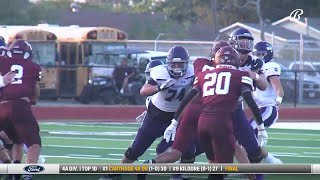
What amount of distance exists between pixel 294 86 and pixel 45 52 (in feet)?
25.0

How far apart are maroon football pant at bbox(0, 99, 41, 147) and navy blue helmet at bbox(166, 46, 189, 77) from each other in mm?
1616

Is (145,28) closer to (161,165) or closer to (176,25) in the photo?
(176,25)

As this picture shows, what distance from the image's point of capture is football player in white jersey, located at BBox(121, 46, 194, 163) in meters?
10.3

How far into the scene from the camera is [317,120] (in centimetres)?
2228

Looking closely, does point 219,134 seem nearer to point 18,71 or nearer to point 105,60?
point 18,71

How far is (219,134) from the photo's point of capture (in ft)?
30.7

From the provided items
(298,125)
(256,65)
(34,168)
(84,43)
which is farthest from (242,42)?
(84,43)

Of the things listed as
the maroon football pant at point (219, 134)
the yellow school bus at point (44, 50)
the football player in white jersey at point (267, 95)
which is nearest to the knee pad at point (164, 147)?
the maroon football pant at point (219, 134)

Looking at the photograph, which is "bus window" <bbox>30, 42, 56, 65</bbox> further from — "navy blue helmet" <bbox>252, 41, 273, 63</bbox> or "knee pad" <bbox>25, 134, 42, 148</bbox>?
"knee pad" <bbox>25, 134, 42, 148</bbox>

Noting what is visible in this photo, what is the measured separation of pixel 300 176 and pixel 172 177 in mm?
1403

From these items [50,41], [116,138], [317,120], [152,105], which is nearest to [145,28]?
[50,41]

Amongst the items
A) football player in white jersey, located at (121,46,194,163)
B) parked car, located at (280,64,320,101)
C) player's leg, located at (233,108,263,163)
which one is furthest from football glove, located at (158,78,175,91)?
parked car, located at (280,64,320,101)

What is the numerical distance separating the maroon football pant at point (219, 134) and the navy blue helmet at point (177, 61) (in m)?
0.98

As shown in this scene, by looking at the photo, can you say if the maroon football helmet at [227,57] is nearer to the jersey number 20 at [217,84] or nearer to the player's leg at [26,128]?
the jersey number 20 at [217,84]
